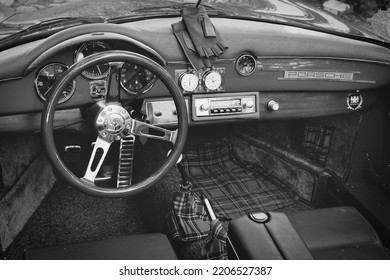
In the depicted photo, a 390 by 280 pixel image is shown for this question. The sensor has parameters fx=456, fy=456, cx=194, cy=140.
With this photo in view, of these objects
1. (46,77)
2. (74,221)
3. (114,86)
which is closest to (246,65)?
(114,86)

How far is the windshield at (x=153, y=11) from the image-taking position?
180 cm

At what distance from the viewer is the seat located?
51.1 inches

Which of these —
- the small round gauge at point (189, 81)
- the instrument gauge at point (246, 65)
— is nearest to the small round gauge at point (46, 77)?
the small round gauge at point (189, 81)

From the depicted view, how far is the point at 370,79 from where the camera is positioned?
2.18m

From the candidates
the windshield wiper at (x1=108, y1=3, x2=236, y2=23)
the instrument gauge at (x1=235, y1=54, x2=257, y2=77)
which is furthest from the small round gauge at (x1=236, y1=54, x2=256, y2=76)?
the windshield wiper at (x1=108, y1=3, x2=236, y2=23)

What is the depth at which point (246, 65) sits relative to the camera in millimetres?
2010

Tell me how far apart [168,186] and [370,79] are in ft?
3.74

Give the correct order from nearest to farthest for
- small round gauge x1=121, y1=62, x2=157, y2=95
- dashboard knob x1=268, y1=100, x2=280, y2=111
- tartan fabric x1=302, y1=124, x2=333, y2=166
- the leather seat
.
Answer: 1. the leather seat
2. small round gauge x1=121, y1=62, x2=157, y2=95
3. dashboard knob x1=268, y1=100, x2=280, y2=111
4. tartan fabric x1=302, y1=124, x2=333, y2=166

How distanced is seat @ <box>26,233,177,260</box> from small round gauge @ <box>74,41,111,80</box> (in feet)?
2.20

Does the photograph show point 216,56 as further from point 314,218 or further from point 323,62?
point 314,218

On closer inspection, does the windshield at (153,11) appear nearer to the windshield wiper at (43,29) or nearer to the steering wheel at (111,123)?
the windshield wiper at (43,29)

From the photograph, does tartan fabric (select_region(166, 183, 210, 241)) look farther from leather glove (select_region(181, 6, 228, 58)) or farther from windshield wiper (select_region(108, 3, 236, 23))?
windshield wiper (select_region(108, 3, 236, 23))
